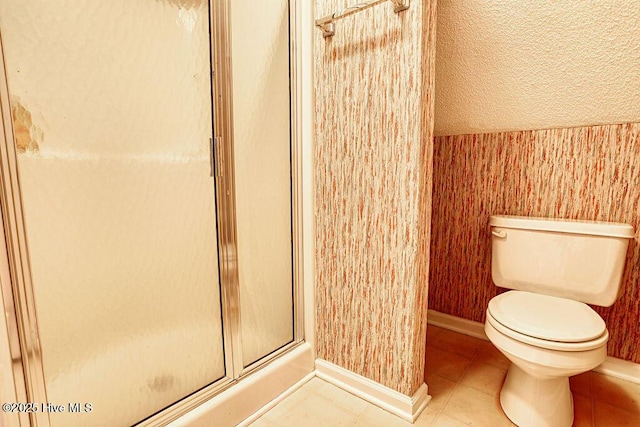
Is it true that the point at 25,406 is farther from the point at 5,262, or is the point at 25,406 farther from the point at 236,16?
the point at 236,16

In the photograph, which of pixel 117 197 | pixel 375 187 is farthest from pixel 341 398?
pixel 117 197

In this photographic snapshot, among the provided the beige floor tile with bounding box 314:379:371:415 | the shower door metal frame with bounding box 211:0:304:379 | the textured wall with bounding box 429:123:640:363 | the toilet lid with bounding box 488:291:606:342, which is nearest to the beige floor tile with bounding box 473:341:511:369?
the textured wall with bounding box 429:123:640:363

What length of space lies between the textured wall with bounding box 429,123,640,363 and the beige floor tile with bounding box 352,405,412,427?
855 mm

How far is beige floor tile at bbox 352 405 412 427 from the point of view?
3.93 feet

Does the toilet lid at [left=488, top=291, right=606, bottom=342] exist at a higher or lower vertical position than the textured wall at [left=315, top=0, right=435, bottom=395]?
lower

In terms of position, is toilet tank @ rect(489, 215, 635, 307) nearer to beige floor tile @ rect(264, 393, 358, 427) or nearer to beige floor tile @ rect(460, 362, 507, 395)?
beige floor tile @ rect(460, 362, 507, 395)

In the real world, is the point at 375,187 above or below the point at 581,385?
above

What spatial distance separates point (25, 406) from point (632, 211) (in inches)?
85.9

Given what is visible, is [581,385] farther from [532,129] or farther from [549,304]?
[532,129]

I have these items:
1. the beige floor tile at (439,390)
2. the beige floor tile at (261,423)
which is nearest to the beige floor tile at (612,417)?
the beige floor tile at (439,390)

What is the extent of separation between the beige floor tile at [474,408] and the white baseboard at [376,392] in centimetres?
11

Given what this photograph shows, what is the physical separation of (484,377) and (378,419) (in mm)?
590

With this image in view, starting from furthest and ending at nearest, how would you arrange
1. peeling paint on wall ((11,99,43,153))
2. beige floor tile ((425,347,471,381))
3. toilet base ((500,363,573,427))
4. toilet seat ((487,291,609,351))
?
beige floor tile ((425,347,471,381)) < toilet base ((500,363,573,427)) < toilet seat ((487,291,609,351)) < peeling paint on wall ((11,99,43,153))

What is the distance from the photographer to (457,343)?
1.76 m
